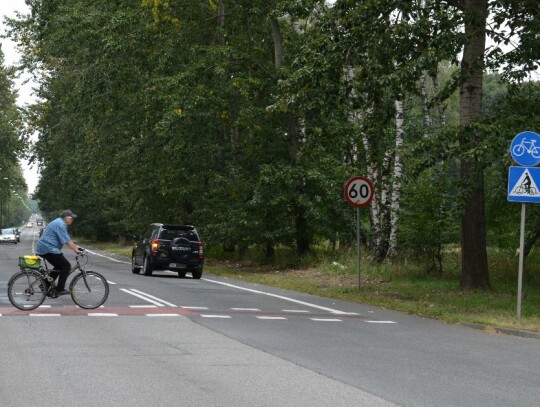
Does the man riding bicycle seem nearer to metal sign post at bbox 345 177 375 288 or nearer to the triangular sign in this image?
the triangular sign

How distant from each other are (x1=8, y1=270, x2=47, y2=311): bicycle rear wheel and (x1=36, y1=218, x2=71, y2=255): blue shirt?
1.49 feet

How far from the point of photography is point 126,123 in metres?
36.5

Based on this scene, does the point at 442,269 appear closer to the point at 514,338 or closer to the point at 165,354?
the point at 514,338

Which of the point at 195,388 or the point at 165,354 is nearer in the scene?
the point at 195,388

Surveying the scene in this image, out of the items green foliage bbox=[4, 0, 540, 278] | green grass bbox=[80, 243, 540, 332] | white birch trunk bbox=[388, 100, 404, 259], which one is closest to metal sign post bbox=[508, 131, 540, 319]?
green grass bbox=[80, 243, 540, 332]

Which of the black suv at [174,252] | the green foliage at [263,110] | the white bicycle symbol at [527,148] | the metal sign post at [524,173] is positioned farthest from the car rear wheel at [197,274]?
the white bicycle symbol at [527,148]

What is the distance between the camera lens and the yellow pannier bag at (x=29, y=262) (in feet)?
51.8

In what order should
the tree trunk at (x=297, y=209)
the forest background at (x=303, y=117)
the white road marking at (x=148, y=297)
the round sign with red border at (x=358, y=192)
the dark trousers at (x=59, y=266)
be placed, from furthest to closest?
the tree trunk at (x=297, y=209)
the round sign with red border at (x=358, y=192)
the forest background at (x=303, y=117)
the white road marking at (x=148, y=297)
the dark trousers at (x=59, y=266)

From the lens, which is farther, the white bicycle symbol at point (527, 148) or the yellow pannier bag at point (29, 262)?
the yellow pannier bag at point (29, 262)

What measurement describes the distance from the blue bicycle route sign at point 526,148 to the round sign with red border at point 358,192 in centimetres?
715

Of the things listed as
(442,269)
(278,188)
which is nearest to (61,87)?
(278,188)

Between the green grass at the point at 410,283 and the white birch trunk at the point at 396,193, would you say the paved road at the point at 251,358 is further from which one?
the white birch trunk at the point at 396,193

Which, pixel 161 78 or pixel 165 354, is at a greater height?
pixel 161 78

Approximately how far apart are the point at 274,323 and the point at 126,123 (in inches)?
920
